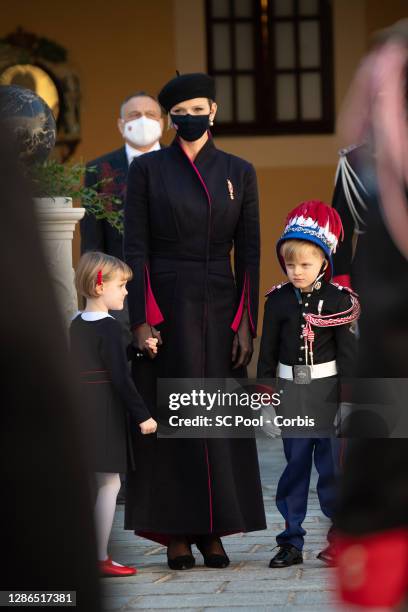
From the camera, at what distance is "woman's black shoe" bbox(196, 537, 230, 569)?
6.02 metres

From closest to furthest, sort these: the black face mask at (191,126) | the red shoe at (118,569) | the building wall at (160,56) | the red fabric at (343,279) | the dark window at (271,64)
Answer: the red shoe at (118,569) < the black face mask at (191,126) < the red fabric at (343,279) < the building wall at (160,56) < the dark window at (271,64)

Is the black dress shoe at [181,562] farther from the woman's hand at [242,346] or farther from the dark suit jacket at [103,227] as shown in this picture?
the dark suit jacket at [103,227]

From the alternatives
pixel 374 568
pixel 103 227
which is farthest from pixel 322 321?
pixel 374 568

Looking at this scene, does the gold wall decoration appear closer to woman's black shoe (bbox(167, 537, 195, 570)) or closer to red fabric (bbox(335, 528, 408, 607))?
woman's black shoe (bbox(167, 537, 195, 570))

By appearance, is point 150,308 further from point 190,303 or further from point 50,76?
point 50,76

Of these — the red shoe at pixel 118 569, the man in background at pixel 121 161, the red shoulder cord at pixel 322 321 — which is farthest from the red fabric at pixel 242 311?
the man in background at pixel 121 161

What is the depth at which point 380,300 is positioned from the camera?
200 centimetres

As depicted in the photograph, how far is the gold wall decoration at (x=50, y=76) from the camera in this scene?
46.5ft

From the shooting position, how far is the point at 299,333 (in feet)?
19.9

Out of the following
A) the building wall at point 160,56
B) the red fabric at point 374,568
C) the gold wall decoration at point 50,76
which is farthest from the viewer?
the building wall at point 160,56

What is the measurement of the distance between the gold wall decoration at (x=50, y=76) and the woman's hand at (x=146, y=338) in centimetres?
821

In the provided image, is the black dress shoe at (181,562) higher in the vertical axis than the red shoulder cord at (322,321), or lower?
lower

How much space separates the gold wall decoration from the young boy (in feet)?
27.1

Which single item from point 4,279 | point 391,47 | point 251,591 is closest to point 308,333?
point 251,591
